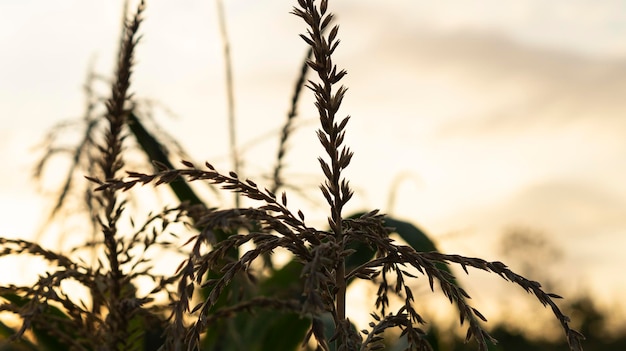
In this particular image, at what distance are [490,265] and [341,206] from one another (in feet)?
0.69

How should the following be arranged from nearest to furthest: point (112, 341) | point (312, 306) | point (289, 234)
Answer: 1. point (312, 306)
2. point (289, 234)
3. point (112, 341)

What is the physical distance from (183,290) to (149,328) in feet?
2.64

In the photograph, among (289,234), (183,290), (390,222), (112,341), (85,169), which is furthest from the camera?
(85,169)

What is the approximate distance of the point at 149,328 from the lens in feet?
5.57

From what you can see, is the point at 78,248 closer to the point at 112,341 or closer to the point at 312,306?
the point at 112,341

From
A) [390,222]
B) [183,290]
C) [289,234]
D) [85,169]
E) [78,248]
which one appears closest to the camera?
[183,290]

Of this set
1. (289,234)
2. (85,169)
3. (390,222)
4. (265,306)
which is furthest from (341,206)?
(85,169)

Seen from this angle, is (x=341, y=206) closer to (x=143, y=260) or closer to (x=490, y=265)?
(x=490, y=265)

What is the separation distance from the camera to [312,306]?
834 mm

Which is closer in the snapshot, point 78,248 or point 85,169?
point 78,248

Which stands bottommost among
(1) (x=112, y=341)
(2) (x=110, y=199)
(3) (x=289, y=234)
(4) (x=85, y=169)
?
(1) (x=112, y=341)

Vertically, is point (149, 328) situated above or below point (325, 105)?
below

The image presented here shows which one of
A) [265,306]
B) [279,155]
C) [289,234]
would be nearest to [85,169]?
[279,155]

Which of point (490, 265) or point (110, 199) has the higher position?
point (110, 199)
